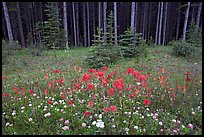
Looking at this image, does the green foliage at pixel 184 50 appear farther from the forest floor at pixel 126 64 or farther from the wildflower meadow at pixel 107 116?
the wildflower meadow at pixel 107 116

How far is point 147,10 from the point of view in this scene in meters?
26.4

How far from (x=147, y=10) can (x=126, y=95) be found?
25307 millimetres

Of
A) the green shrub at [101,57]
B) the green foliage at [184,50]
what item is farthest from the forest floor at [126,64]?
the green foliage at [184,50]

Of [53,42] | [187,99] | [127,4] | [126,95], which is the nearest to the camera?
[187,99]

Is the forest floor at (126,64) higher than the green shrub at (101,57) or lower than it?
lower

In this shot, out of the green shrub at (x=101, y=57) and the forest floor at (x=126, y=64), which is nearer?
the forest floor at (x=126, y=64)

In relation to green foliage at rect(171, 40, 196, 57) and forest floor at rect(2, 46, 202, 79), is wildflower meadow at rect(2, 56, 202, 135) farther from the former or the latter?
green foliage at rect(171, 40, 196, 57)

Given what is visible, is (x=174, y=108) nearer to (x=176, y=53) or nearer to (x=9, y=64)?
(x=176, y=53)

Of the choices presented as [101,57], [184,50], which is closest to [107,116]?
[101,57]

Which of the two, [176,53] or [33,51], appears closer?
[176,53]

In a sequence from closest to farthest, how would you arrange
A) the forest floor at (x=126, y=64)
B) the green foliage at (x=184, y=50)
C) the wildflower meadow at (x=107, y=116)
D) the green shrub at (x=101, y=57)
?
the wildflower meadow at (x=107, y=116)
the forest floor at (x=126, y=64)
the green shrub at (x=101, y=57)
the green foliage at (x=184, y=50)

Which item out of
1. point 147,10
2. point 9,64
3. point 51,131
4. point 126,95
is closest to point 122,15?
point 147,10

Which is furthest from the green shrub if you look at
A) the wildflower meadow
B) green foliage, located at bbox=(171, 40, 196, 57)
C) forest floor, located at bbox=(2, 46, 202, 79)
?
green foliage, located at bbox=(171, 40, 196, 57)

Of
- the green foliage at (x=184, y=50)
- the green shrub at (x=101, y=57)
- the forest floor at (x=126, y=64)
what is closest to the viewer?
the forest floor at (x=126, y=64)
